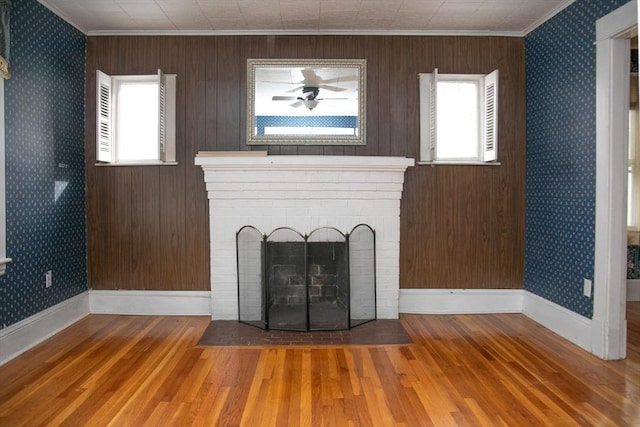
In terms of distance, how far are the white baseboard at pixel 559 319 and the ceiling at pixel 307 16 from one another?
2.28 meters

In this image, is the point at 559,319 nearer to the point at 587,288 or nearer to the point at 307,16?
the point at 587,288

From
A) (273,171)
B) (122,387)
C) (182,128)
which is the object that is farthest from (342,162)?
(122,387)

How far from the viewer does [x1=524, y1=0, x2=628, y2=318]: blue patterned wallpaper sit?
2711 mm

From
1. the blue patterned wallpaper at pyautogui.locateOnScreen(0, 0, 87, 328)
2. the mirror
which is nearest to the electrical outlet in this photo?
the mirror

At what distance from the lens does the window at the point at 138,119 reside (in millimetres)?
3385

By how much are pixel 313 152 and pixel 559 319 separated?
2351 millimetres

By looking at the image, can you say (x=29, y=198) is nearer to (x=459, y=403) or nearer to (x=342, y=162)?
(x=342, y=162)

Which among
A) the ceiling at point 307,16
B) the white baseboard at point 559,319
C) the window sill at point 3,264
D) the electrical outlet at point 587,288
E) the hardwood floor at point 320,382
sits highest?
the ceiling at point 307,16

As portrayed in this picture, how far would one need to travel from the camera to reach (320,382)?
2250 mm

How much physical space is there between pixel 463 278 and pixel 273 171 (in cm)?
193

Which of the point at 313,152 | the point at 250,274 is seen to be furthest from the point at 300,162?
the point at 250,274

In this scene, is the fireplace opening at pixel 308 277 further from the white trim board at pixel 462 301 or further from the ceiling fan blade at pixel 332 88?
the ceiling fan blade at pixel 332 88

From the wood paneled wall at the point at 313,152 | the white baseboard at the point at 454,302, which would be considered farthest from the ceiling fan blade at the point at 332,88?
the white baseboard at the point at 454,302

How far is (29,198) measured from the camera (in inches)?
109
